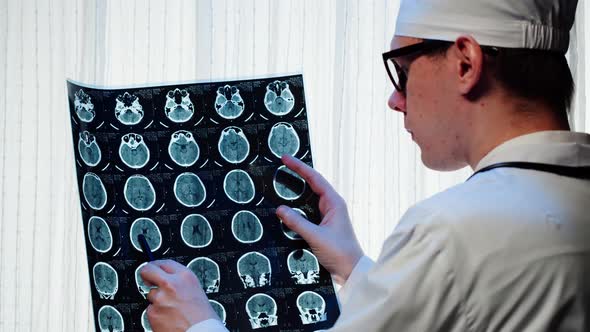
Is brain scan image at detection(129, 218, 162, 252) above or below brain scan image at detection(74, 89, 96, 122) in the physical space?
below

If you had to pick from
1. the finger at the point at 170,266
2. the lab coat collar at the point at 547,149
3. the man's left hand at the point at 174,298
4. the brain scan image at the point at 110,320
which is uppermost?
the lab coat collar at the point at 547,149

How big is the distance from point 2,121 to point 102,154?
79 centimetres

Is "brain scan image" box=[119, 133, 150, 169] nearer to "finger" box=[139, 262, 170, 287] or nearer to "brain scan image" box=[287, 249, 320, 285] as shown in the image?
"finger" box=[139, 262, 170, 287]

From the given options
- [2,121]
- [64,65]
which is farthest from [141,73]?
[2,121]

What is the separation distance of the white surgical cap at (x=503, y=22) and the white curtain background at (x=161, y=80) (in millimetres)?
875

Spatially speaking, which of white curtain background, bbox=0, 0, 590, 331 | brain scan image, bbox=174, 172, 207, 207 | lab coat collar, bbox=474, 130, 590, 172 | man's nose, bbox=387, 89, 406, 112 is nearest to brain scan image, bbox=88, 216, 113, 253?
brain scan image, bbox=174, 172, 207, 207

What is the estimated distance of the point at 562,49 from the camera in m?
0.84

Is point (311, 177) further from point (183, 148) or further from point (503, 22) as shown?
point (503, 22)

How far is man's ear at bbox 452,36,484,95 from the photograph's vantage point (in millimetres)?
810

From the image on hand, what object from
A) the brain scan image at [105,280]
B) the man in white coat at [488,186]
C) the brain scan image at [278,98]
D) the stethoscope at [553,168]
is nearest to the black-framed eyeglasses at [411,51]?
the man in white coat at [488,186]

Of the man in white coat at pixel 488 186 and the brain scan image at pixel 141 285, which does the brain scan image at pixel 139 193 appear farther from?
the man in white coat at pixel 488 186

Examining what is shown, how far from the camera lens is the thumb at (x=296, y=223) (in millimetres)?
1092

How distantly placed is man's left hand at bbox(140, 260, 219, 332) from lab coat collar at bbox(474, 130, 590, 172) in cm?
41

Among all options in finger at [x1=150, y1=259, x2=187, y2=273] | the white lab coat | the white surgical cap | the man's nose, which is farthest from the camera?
finger at [x1=150, y1=259, x2=187, y2=273]
